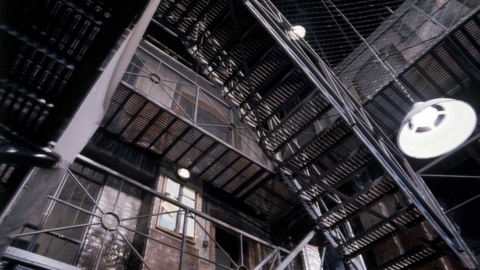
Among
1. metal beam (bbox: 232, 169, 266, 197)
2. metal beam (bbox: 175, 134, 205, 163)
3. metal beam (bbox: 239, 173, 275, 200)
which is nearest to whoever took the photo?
metal beam (bbox: 175, 134, 205, 163)

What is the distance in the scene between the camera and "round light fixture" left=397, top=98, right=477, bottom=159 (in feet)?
19.4

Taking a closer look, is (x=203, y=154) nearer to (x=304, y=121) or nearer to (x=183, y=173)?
(x=183, y=173)

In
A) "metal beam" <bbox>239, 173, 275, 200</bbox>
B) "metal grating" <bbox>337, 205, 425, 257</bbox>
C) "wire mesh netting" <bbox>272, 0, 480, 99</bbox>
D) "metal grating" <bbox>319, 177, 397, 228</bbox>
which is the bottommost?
"metal grating" <bbox>337, 205, 425, 257</bbox>

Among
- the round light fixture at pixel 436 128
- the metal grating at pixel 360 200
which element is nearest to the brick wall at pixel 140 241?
the metal grating at pixel 360 200

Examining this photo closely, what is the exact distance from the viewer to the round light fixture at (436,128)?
591 centimetres

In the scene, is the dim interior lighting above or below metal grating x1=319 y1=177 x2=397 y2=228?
above

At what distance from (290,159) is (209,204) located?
4757 mm

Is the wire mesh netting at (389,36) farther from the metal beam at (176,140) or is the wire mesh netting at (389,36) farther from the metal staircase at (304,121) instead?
the metal beam at (176,140)

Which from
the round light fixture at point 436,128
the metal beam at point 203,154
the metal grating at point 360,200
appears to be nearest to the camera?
the round light fixture at point 436,128

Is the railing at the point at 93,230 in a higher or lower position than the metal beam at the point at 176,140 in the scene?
lower

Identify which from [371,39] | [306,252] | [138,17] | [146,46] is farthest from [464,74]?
[146,46]

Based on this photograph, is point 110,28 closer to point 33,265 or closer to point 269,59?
point 33,265

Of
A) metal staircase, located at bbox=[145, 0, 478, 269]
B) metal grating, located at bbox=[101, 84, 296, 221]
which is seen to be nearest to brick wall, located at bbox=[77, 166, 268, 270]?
metal grating, located at bbox=[101, 84, 296, 221]

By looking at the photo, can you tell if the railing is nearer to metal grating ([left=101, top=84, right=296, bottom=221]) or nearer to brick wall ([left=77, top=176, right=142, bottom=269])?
brick wall ([left=77, top=176, right=142, bottom=269])
